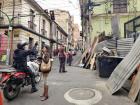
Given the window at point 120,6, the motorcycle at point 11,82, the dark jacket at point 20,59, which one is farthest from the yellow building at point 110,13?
the motorcycle at point 11,82

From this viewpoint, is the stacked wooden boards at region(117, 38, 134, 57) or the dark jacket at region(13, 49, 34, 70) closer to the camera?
the dark jacket at region(13, 49, 34, 70)

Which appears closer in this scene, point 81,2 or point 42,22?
point 81,2

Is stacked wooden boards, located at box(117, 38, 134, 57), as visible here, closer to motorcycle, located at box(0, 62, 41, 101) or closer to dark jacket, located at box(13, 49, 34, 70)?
dark jacket, located at box(13, 49, 34, 70)

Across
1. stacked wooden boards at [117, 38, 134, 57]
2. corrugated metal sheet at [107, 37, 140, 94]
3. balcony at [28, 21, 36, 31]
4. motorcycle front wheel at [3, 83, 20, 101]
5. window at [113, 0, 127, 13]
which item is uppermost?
window at [113, 0, 127, 13]

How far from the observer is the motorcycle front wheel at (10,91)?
715 centimetres

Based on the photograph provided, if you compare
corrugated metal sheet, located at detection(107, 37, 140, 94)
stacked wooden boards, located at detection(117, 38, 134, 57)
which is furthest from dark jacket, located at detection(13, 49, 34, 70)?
stacked wooden boards, located at detection(117, 38, 134, 57)

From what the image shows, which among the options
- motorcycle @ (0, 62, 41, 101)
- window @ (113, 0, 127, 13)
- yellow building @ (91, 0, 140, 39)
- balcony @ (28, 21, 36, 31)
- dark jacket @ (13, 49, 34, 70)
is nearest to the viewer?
motorcycle @ (0, 62, 41, 101)

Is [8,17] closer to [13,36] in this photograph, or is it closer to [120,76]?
[13,36]

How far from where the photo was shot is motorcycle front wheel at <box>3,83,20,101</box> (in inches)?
281

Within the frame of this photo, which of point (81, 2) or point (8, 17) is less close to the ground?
point (81, 2)

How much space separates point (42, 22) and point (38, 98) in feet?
82.2

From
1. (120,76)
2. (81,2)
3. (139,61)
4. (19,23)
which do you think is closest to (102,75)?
(120,76)

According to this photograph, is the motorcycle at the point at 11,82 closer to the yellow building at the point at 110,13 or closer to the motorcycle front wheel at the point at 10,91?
A: the motorcycle front wheel at the point at 10,91

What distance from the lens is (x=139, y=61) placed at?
719cm
